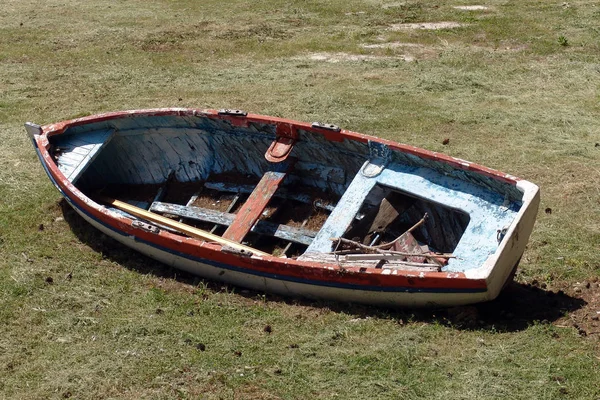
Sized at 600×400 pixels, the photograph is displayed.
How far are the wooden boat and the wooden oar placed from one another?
0.02 metres

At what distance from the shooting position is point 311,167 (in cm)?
1012

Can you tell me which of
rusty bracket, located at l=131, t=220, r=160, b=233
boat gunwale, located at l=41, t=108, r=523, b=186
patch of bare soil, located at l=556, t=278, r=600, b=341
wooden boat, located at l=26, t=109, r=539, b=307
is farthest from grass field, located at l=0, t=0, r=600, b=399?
boat gunwale, located at l=41, t=108, r=523, b=186

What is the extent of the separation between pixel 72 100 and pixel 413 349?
9811 mm

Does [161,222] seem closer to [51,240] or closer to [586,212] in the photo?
[51,240]

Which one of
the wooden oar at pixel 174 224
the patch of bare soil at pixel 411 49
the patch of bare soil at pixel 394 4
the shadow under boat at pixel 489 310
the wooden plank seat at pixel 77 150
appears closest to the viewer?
the shadow under boat at pixel 489 310

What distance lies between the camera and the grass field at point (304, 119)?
7.08 m

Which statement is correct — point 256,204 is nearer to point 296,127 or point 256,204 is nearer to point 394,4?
point 296,127

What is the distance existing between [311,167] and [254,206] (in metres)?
1.11

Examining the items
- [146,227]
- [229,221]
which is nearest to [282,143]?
[229,221]

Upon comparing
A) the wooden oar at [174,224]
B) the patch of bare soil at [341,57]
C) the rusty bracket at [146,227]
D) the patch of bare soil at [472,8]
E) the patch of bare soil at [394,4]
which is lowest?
the wooden oar at [174,224]

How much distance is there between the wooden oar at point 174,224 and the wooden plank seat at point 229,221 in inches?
11.1

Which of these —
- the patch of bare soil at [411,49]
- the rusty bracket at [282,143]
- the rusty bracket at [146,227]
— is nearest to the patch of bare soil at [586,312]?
the rusty bracket at [282,143]

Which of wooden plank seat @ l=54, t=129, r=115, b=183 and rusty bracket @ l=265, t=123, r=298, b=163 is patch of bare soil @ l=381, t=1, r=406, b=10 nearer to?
rusty bracket @ l=265, t=123, r=298, b=163

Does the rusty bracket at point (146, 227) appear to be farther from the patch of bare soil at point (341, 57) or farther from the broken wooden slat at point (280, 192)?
the patch of bare soil at point (341, 57)
